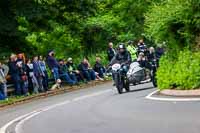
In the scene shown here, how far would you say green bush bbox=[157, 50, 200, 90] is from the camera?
1785 centimetres

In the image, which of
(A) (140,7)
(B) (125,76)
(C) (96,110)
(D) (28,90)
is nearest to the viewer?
(C) (96,110)

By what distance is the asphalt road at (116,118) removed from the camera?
13.1m

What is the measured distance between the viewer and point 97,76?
35250 mm

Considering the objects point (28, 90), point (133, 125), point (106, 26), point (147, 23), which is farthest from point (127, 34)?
point (133, 125)

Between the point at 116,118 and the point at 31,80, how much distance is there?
14167mm

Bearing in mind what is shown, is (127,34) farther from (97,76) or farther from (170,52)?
(170,52)

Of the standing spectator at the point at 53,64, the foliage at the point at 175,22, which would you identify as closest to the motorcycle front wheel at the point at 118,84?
the foliage at the point at 175,22

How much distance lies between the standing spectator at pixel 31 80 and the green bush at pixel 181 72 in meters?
9.95

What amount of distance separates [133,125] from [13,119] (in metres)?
5.92

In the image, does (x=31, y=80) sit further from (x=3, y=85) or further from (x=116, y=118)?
(x=116, y=118)

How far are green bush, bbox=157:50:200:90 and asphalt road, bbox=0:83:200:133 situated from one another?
840 millimetres

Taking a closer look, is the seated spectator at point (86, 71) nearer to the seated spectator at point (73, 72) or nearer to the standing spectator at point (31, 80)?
the seated spectator at point (73, 72)

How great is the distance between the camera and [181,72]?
18.4 metres

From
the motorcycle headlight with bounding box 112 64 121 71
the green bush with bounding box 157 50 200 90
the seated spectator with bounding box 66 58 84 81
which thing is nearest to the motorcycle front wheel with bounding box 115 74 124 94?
the motorcycle headlight with bounding box 112 64 121 71
